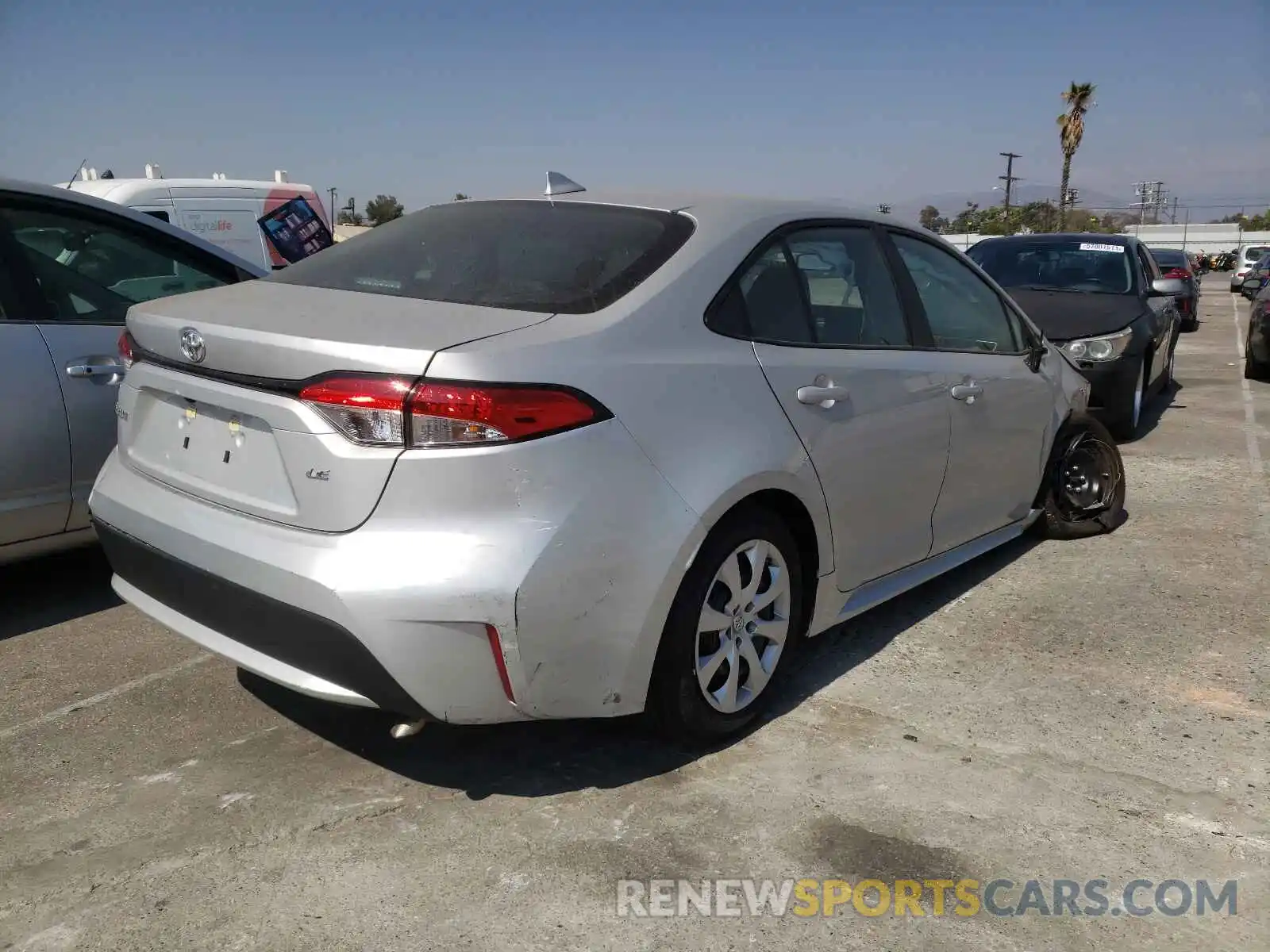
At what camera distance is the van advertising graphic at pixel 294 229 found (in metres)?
14.2

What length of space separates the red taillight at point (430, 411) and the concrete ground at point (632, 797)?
40.5 inches

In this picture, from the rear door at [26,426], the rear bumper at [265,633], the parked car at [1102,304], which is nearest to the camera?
the rear bumper at [265,633]

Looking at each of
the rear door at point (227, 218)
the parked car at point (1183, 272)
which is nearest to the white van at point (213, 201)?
the rear door at point (227, 218)

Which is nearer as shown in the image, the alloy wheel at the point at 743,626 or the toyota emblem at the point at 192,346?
the toyota emblem at the point at 192,346

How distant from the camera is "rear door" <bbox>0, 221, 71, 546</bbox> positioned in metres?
3.81

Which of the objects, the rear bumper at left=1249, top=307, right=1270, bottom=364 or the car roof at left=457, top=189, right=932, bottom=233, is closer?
the car roof at left=457, top=189, right=932, bottom=233

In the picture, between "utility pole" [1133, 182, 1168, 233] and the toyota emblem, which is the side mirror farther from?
"utility pole" [1133, 182, 1168, 233]

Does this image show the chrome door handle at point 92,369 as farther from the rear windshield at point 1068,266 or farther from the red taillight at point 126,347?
the rear windshield at point 1068,266

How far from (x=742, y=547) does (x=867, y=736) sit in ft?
2.50

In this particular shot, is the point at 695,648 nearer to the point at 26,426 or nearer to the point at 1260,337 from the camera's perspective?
the point at 26,426

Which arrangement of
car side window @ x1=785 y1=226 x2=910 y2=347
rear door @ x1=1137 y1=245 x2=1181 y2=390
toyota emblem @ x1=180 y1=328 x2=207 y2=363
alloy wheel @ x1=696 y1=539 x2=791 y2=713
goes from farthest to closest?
rear door @ x1=1137 y1=245 x2=1181 y2=390, car side window @ x1=785 y1=226 x2=910 y2=347, alloy wheel @ x1=696 y1=539 x2=791 y2=713, toyota emblem @ x1=180 y1=328 x2=207 y2=363

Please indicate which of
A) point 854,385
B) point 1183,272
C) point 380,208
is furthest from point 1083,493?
A: point 380,208

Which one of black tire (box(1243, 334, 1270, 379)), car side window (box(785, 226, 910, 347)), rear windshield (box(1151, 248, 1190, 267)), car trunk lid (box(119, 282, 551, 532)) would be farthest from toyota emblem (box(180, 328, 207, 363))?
rear windshield (box(1151, 248, 1190, 267))

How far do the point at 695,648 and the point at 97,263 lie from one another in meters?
2.99
